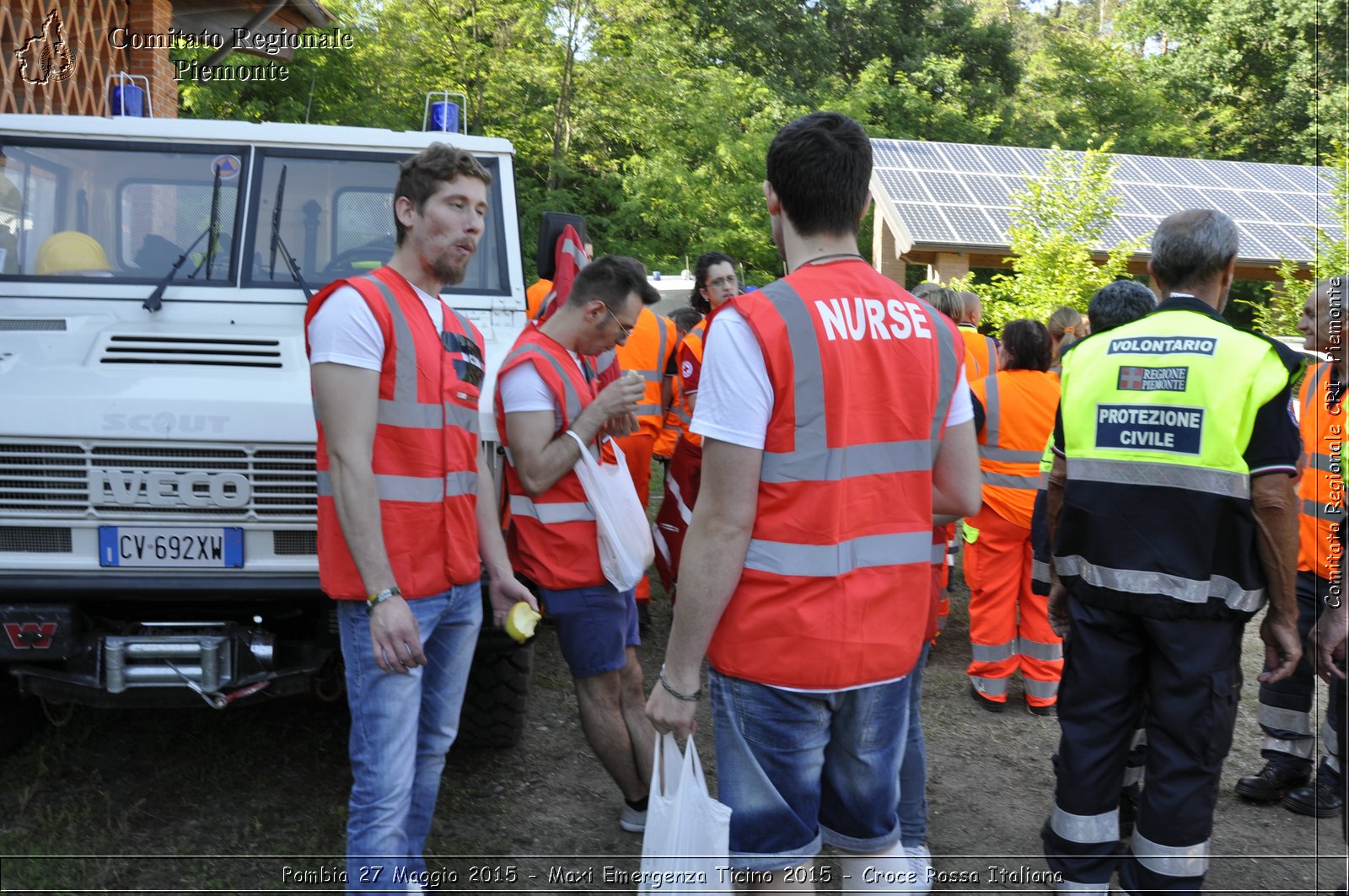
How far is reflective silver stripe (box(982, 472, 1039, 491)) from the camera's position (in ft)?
18.2

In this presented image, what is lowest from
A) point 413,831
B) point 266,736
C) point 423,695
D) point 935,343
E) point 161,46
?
point 266,736

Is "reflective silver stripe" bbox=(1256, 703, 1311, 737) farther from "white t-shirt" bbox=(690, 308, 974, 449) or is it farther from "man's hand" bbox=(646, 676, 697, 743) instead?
"white t-shirt" bbox=(690, 308, 974, 449)

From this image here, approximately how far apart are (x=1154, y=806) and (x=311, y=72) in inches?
629

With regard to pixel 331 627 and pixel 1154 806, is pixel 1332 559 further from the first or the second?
pixel 331 627

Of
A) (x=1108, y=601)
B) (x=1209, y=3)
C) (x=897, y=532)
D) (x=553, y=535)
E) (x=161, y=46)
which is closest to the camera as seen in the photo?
(x=897, y=532)

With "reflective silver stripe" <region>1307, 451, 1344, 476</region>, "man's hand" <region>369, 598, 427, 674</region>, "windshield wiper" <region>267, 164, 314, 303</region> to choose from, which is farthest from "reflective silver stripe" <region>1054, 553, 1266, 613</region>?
"windshield wiper" <region>267, 164, 314, 303</region>

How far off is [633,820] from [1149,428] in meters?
2.22

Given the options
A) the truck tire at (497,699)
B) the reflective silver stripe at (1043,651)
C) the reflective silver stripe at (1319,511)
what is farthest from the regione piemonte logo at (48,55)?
the reflective silver stripe at (1319,511)

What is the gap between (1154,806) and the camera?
128 inches

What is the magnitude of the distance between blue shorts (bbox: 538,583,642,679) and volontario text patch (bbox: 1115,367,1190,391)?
1693mm

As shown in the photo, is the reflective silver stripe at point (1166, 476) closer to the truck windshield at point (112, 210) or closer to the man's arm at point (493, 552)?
the man's arm at point (493, 552)

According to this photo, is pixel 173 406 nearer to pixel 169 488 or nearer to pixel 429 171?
pixel 169 488

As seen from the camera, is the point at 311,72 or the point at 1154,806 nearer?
the point at 1154,806

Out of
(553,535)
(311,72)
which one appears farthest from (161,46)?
(553,535)
